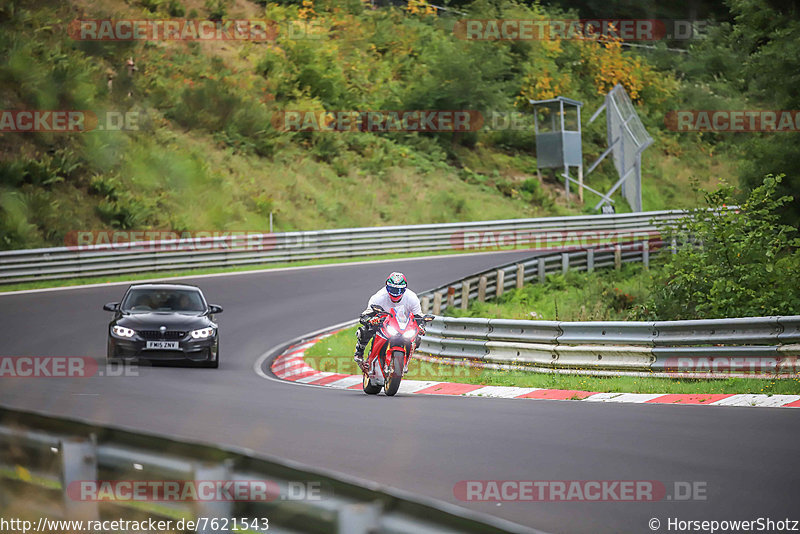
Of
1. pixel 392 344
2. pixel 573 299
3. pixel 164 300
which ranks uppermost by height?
pixel 164 300

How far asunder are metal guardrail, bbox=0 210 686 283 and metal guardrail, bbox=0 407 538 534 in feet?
56.8

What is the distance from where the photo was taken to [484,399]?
1211 centimetres

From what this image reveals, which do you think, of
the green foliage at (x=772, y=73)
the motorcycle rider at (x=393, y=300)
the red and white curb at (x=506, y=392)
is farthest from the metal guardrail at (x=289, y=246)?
the motorcycle rider at (x=393, y=300)

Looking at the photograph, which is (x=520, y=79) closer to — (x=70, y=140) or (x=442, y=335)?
(x=70, y=140)

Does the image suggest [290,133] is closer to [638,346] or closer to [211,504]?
[638,346]

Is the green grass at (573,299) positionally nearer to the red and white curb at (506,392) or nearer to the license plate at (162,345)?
the red and white curb at (506,392)

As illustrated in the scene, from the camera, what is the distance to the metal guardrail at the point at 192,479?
3.75 metres

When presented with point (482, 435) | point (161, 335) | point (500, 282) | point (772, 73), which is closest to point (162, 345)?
point (161, 335)

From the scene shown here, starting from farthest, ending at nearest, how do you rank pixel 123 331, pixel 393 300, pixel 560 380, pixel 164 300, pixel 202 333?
pixel 164 300 < pixel 202 333 < pixel 123 331 < pixel 560 380 < pixel 393 300

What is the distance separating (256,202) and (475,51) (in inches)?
687

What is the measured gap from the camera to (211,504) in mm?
4355

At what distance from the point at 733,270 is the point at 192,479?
1350cm

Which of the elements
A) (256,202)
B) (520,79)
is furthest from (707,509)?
(520,79)

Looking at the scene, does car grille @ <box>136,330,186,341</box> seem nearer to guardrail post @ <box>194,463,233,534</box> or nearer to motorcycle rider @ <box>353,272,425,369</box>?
motorcycle rider @ <box>353,272,425,369</box>
